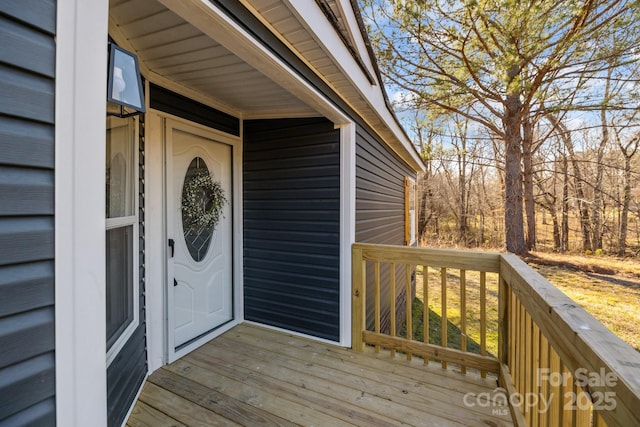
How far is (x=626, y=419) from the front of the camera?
0.60 metres

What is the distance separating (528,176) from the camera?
370 inches

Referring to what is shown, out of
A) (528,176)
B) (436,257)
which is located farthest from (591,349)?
(528,176)

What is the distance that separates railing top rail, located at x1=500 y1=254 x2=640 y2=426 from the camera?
0.61 m

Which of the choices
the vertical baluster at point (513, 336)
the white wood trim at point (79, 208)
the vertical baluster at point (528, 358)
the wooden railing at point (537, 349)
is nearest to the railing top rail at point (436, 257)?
the wooden railing at point (537, 349)

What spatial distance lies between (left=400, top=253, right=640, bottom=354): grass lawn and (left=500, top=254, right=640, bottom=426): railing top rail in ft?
4.25

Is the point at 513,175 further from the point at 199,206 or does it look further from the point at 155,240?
the point at 155,240

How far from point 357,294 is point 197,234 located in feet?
5.25

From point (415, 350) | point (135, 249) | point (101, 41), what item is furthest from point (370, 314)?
point (101, 41)

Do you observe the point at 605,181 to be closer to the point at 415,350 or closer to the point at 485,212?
the point at 485,212

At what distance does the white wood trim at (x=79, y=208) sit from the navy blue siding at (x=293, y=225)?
81.7 inches

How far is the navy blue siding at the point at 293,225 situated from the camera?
112 inches

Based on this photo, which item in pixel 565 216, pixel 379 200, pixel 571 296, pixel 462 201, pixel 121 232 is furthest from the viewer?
pixel 462 201

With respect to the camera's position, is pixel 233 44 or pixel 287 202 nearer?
pixel 233 44

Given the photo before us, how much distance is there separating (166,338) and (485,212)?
46.6 ft
